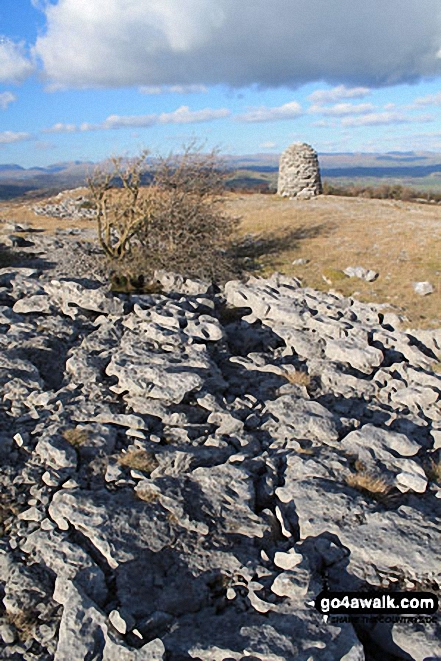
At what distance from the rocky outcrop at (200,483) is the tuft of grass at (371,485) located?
3cm

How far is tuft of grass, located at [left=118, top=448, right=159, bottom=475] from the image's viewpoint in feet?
22.6

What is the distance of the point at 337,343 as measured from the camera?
36.8 ft

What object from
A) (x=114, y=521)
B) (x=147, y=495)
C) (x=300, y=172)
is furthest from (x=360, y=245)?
(x=300, y=172)

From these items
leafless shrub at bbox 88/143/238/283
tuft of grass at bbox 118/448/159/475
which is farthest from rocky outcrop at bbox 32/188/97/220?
tuft of grass at bbox 118/448/159/475

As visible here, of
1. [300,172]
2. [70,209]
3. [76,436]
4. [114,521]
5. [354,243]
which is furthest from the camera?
[300,172]

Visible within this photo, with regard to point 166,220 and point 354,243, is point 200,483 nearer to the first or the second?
point 166,220

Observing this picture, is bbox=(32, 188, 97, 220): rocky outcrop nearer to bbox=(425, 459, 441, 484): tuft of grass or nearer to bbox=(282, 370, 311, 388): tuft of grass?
bbox=(282, 370, 311, 388): tuft of grass

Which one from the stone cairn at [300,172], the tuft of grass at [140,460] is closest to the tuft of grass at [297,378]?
the tuft of grass at [140,460]

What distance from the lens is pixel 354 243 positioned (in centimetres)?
2070

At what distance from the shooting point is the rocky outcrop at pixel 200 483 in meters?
4.86

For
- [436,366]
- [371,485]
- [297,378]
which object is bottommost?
[371,485]

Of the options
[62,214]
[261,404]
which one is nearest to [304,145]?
[62,214]

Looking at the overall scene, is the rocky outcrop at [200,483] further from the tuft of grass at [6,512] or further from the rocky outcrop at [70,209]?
the rocky outcrop at [70,209]
